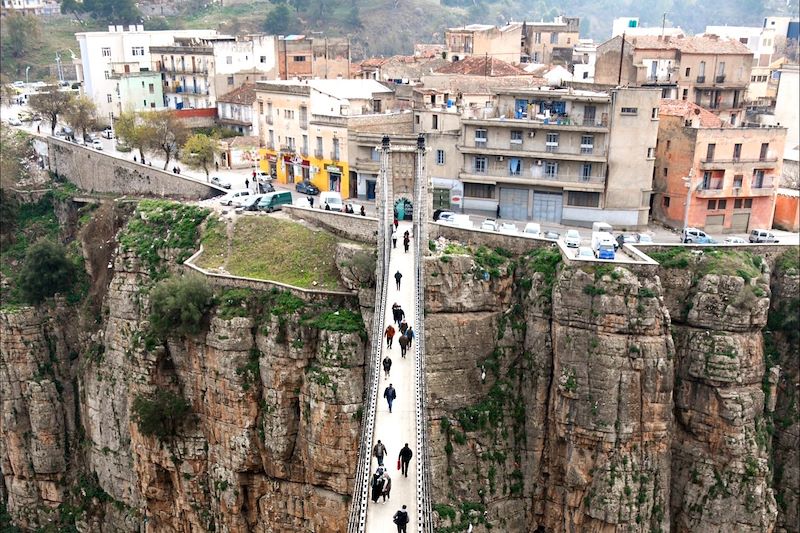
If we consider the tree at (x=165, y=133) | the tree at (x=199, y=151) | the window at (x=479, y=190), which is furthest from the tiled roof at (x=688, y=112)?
the tree at (x=165, y=133)

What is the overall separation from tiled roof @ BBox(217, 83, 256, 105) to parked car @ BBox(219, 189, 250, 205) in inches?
677

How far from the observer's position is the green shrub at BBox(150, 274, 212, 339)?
37719 mm

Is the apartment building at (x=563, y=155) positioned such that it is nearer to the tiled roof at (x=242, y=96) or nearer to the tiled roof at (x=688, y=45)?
the tiled roof at (x=688, y=45)

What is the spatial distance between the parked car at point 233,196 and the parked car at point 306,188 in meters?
4.44

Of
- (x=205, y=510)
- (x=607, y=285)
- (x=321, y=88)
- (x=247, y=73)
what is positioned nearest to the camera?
(x=607, y=285)

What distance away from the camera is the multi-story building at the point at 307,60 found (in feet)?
235

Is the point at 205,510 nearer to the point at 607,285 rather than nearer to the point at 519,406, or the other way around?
the point at 519,406

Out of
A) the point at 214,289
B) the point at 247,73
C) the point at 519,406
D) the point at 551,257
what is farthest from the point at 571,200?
the point at 247,73

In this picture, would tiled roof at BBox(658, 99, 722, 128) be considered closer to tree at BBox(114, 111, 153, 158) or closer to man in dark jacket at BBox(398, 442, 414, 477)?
man in dark jacket at BBox(398, 442, 414, 477)

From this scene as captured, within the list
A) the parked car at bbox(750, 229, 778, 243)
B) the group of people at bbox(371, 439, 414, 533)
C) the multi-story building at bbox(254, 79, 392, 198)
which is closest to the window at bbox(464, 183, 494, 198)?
the multi-story building at bbox(254, 79, 392, 198)

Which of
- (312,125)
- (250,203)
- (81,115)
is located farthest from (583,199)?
(81,115)

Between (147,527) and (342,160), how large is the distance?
2296cm

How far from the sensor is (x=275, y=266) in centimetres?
4025

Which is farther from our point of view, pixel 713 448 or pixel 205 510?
pixel 205 510
